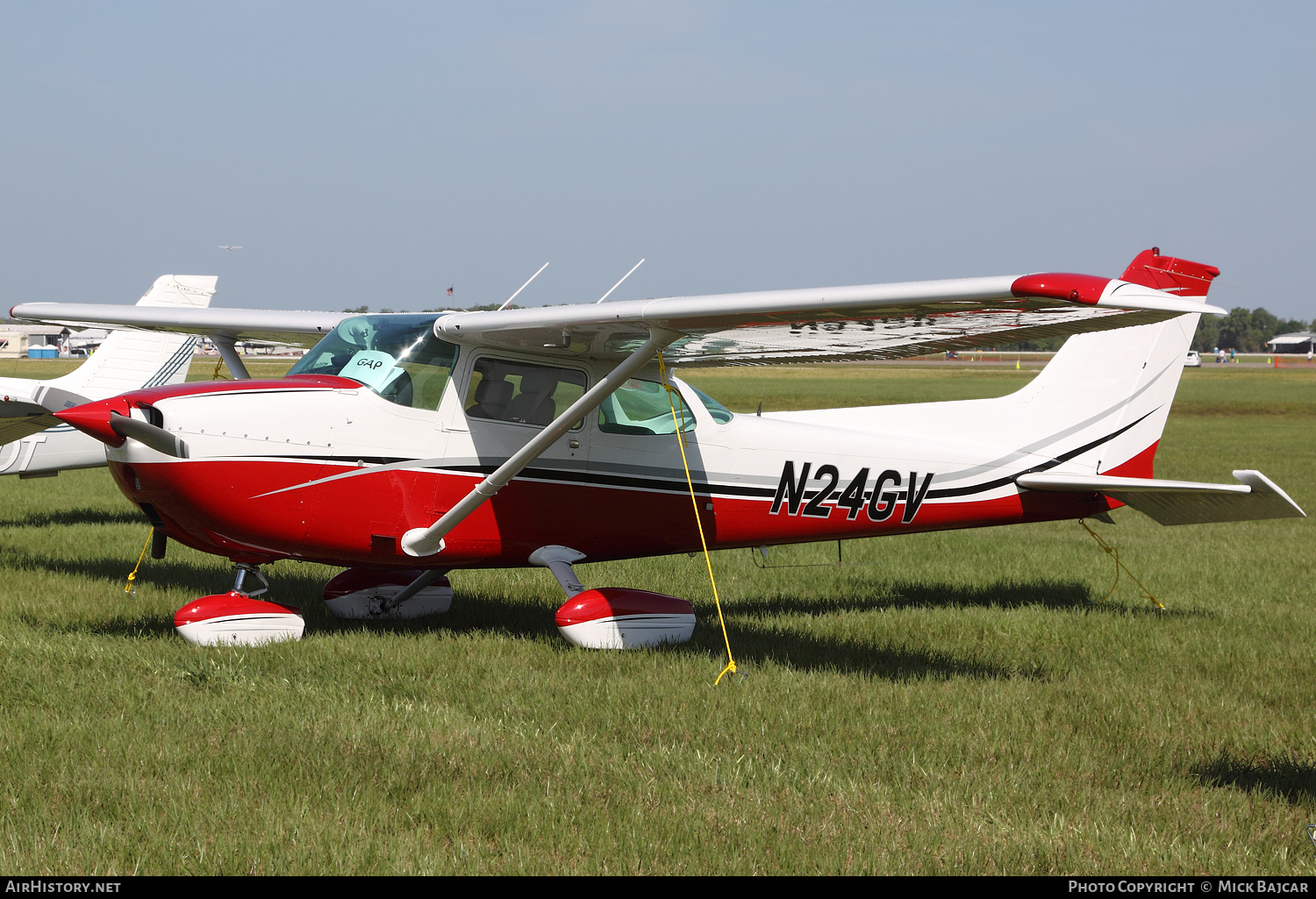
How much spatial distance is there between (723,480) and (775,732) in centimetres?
295

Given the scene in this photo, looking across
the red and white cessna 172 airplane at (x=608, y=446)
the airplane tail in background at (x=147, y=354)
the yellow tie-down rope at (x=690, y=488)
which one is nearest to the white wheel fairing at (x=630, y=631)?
the red and white cessna 172 airplane at (x=608, y=446)

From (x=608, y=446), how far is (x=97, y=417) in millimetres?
3231

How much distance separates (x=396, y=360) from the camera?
7.16m

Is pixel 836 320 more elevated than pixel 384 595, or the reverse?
pixel 836 320

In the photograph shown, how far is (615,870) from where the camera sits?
12.7ft

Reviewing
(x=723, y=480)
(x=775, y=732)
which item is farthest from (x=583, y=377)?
(x=775, y=732)

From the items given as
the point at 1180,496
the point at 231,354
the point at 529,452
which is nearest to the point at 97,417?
the point at 529,452

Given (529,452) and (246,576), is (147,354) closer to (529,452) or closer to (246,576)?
(246,576)

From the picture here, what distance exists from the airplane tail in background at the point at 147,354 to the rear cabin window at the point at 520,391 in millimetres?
7393

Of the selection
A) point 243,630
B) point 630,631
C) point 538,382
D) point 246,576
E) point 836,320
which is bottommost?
point 243,630
